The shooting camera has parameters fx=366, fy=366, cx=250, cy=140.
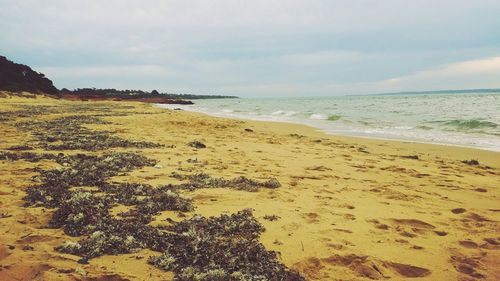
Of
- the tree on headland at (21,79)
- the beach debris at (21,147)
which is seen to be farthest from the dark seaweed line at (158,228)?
the tree on headland at (21,79)

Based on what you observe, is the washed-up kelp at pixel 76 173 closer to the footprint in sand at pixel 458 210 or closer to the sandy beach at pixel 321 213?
the sandy beach at pixel 321 213

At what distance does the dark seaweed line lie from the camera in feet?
10.2

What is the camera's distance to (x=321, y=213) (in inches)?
176

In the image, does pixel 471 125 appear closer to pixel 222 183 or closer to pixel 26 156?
pixel 222 183

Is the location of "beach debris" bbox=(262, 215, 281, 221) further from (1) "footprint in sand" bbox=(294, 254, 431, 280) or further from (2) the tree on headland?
(2) the tree on headland

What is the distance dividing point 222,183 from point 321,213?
177 centimetres

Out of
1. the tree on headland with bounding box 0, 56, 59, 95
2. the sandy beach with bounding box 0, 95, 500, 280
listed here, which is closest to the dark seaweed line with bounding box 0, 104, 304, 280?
the sandy beach with bounding box 0, 95, 500, 280

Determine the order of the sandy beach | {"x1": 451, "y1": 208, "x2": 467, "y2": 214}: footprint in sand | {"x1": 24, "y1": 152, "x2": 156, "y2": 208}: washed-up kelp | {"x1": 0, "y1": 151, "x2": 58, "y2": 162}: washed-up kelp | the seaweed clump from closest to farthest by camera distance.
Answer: the seaweed clump < the sandy beach < {"x1": 24, "y1": 152, "x2": 156, "y2": 208}: washed-up kelp < {"x1": 451, "y1": 208, "x2": 467, "y2": 214}: footprint in sand < {"x1": 0, "y1": 151, "x2": 58, "y2": 162}: washed-up kelp

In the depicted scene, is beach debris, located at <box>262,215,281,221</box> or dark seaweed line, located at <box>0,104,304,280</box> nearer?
dark seaweed line, located at <box>0,104,304,280</box>

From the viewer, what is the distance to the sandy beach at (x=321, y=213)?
310cm

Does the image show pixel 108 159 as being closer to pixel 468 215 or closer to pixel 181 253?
pixel 181 253

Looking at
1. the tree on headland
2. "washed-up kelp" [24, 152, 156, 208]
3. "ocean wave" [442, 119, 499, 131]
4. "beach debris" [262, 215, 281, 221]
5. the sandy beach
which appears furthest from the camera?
the tree on headland

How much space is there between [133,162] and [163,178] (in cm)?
125

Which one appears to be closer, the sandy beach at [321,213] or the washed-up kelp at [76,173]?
the sandy beach at [321,213]
